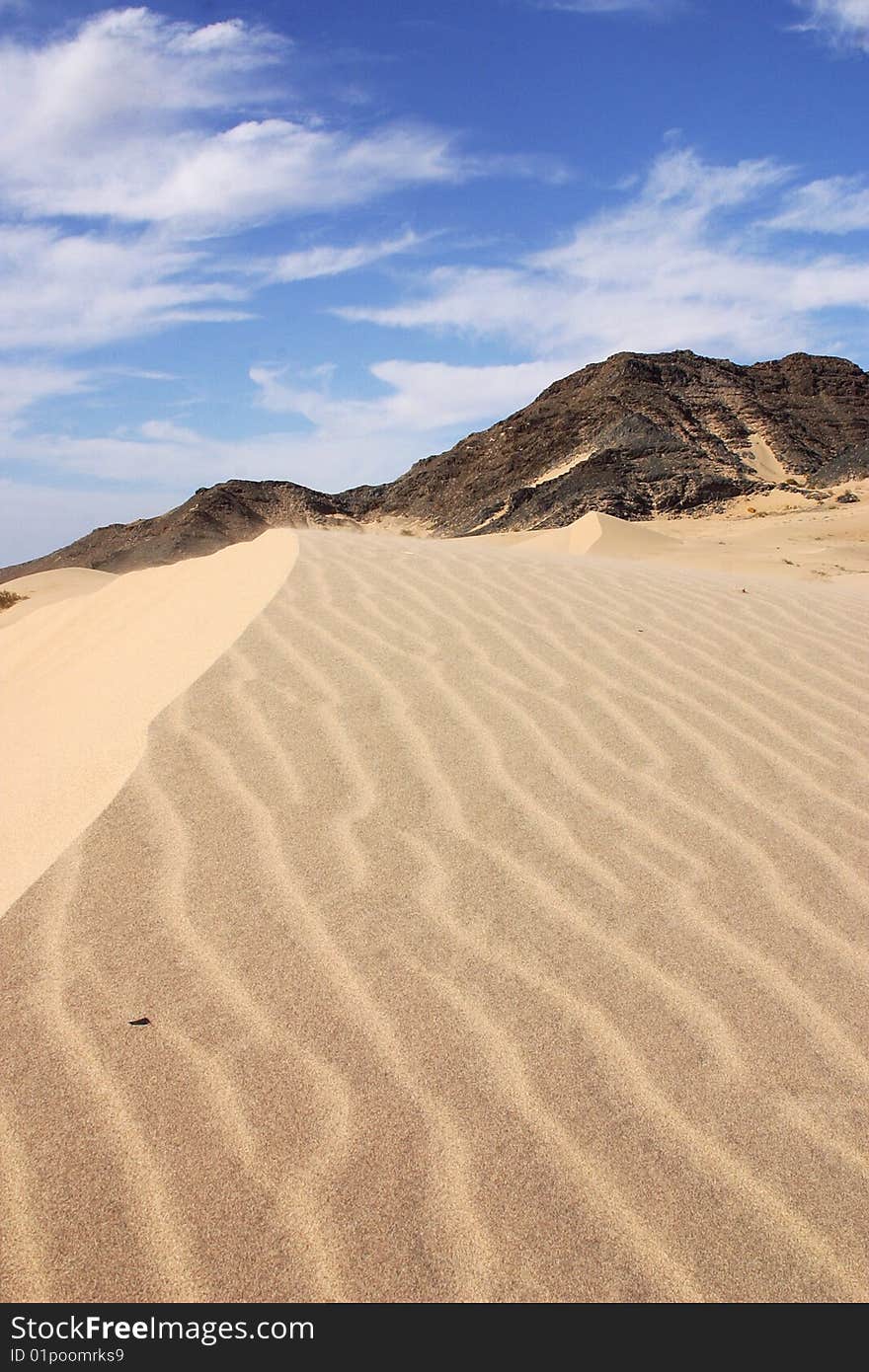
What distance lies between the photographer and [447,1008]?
1.89 metres

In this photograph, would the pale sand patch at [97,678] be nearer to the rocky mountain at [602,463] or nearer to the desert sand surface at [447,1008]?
the desert sand surface at [447,1008]

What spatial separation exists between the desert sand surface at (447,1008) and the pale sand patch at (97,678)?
0.15 m

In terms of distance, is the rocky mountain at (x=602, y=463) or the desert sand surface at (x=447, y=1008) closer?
the desert sand surface at (x=447, y=1008)

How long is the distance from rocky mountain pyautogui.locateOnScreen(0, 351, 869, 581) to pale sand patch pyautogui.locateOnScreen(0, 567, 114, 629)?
1060 centimetres

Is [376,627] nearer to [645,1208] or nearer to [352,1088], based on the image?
[352,1088]

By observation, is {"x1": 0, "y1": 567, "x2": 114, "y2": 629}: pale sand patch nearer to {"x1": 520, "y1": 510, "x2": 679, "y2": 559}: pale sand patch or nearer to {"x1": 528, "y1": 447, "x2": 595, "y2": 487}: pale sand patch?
{"x1": 520, "y1": 510, "x2": 679, "y2": 559}: pale sand patch

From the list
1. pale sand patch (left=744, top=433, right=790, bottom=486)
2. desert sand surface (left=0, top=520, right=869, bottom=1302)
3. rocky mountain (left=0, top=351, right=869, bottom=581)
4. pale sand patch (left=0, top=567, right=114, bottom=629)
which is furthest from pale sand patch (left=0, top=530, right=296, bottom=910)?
pale sand patch (left=744, top=433, right=790, bottom=486)

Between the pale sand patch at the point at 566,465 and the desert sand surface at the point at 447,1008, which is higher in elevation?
the pale sand patch at the point at 566,465

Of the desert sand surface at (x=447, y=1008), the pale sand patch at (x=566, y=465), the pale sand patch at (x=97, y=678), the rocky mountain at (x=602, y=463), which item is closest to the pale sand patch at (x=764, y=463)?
the rocky mountain at (x=602, y=463)

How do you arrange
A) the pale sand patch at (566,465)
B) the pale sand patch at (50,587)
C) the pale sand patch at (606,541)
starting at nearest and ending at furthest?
the pale sand patch at (50,587)
the pale sand patch at (606,541)
the pale sand patch at (566,465)

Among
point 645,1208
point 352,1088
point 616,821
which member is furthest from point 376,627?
point 645,1208

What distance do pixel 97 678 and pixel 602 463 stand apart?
2199 centimetres

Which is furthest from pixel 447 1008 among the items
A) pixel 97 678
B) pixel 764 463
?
pixel 764 463

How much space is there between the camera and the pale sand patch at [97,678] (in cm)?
261
